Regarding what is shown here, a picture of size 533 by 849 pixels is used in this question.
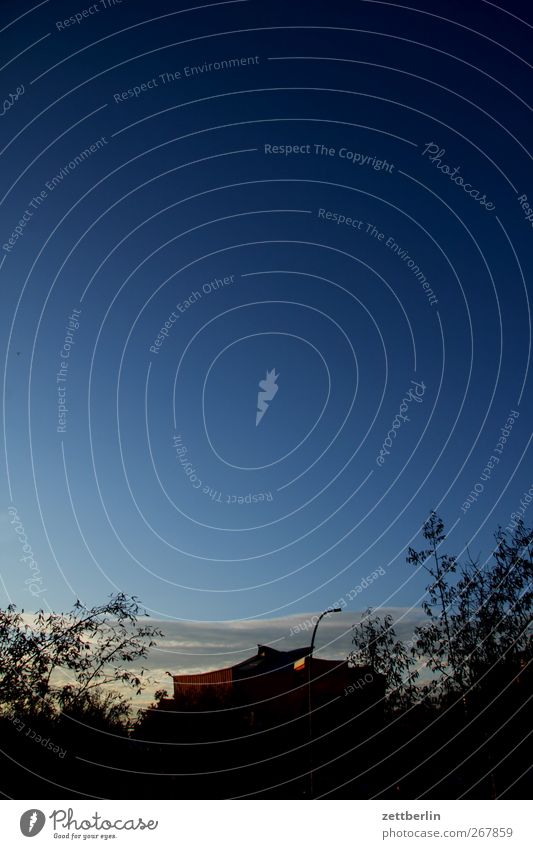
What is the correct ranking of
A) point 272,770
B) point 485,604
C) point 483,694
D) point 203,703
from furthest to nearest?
point 203,703
point 272,770
point 485,604
point 483,694

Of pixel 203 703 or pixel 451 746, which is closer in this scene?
pixel 451 746

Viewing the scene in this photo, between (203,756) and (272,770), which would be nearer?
(203,756)

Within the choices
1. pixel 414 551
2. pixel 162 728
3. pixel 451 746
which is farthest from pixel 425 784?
pixel 162 728

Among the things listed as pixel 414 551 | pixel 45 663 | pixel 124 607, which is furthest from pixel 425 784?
pixel 45 663

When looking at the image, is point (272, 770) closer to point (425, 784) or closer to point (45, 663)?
point (425, 784)

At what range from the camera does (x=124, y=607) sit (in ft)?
51.6

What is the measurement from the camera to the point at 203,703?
29.4m

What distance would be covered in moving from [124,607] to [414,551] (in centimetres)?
1049

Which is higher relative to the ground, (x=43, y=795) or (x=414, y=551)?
(x=414, y=551)

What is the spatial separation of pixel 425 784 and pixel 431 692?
4.05 m
